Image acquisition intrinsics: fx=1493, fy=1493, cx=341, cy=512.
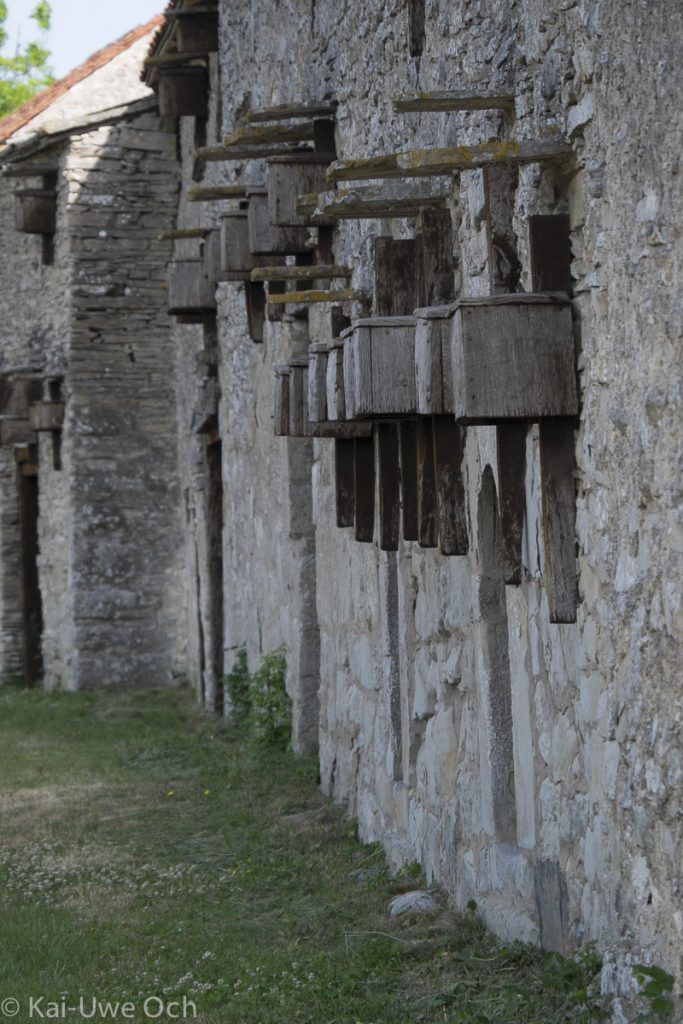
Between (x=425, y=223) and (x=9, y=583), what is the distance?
11794 millimetres

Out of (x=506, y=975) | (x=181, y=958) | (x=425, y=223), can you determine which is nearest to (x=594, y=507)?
(x=506, y=975)

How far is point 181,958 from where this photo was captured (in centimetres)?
515

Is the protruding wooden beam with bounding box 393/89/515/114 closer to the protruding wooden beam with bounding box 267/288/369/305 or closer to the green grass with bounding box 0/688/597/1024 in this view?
the protruding wooden beam with bounding box 267/288/369/305

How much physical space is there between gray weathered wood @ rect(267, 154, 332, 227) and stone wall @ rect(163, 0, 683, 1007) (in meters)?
0.27

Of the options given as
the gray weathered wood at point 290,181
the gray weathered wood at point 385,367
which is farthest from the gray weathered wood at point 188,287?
the gray weathered wood at point 385,367

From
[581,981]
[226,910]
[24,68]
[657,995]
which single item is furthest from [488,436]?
[24,68]

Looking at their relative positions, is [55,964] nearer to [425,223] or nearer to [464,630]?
[464,630]

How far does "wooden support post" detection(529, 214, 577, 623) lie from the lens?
4.03m

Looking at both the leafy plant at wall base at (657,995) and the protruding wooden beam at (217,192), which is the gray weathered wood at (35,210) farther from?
the leafy plant at wall base at (657,995)

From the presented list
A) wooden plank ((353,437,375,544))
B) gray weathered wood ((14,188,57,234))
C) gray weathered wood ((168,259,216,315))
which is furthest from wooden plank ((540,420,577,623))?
gray weathered wood ((14,188,57,234))

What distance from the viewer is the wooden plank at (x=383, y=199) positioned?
17.1ft

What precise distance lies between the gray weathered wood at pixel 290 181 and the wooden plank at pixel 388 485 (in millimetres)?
1987

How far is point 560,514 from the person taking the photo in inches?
159

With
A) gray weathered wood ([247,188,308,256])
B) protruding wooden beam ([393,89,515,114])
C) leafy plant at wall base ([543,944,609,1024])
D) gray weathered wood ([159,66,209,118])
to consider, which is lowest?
leafy plant at wall base ([543,944,609,1024])
